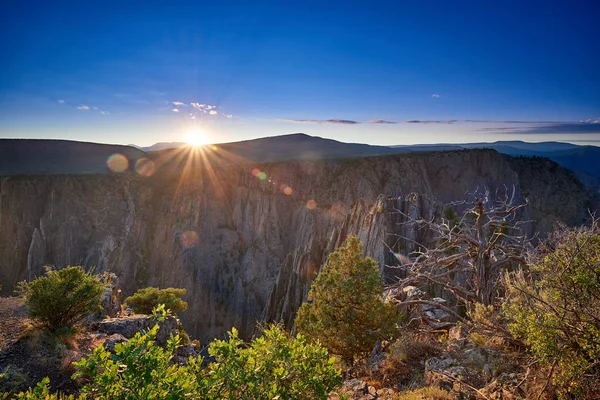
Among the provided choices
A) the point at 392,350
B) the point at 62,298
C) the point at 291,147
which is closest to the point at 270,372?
the point at 392,350

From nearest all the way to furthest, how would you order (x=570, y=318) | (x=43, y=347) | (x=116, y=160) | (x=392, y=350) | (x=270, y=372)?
(x=270, y=372) < (x=570, y=318) < (x=392, y=350) < (x=43, y=347) < (x=116, y=160)

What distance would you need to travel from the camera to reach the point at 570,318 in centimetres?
418

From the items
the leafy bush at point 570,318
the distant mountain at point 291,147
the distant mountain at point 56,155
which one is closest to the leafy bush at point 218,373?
the leafy bush at point 570,318

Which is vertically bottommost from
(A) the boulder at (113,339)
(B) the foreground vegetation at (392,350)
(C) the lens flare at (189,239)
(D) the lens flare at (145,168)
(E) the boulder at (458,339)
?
(C) the lens flare at (189,239)

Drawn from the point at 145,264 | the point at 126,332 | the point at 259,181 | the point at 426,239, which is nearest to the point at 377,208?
the point at 426,239

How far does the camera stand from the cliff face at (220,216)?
40062 millimetres

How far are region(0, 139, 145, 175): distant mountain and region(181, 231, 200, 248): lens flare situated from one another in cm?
3481

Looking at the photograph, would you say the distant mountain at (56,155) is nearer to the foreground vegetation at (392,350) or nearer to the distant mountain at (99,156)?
the distant mountain at (99,156)

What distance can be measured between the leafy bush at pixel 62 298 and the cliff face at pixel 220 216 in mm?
→ 26721

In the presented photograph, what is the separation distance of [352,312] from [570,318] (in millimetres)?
5108

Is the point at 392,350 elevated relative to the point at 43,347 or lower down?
elevated

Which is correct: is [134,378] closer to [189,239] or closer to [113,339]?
[113,339]

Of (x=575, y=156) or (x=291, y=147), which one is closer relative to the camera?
(x=575, y=156)

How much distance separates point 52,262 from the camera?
40000 millimetres
